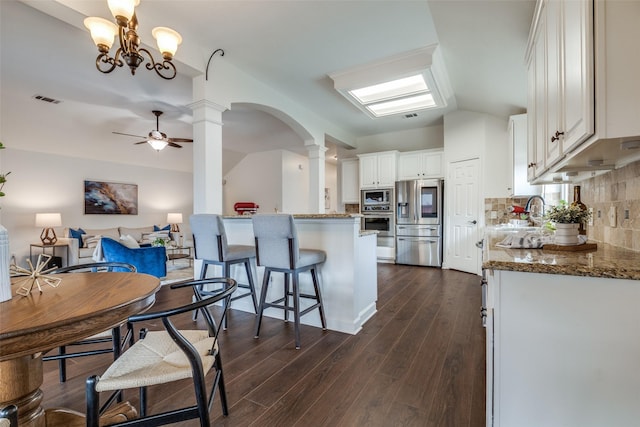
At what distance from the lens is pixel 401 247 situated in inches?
223

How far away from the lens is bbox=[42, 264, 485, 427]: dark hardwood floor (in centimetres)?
151

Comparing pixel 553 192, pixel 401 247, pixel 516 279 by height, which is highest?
pixel 553 192

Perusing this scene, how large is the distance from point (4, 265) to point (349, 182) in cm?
605

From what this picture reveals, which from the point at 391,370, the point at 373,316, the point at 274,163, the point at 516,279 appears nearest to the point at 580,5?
the point at 516,279

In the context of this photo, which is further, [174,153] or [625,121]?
[174,153]

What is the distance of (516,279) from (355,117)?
4.68 m

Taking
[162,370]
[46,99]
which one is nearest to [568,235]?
[162,370]

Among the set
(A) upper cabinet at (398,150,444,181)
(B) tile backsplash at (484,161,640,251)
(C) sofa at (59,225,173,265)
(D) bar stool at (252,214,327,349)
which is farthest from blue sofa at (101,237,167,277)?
(A) upper cabinet at (398,150,444,181)

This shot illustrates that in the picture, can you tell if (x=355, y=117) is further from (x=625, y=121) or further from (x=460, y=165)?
(x=625, y=121)

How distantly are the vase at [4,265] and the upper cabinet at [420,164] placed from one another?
570 cm

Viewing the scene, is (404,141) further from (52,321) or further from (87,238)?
(87,238)

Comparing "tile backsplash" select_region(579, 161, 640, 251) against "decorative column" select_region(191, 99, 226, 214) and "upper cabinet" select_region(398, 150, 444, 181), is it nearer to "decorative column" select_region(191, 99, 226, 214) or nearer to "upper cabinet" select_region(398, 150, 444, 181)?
"decorative column" select_region(191, 99, 226, 214)

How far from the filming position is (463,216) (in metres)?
5.04

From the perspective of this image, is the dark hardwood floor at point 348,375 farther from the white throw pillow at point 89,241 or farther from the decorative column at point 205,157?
the white throw pillow at point 89,241
